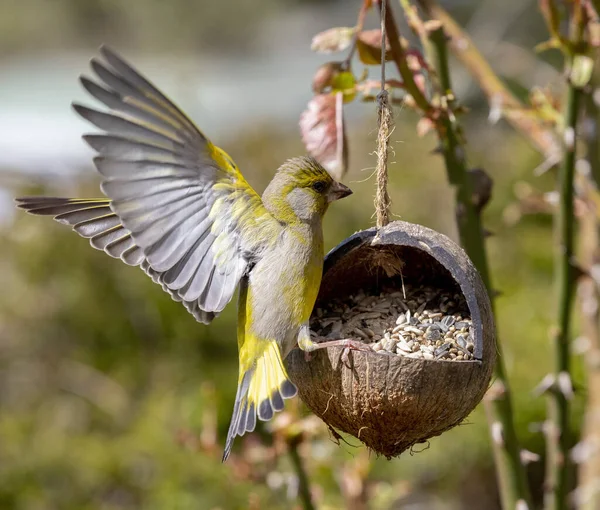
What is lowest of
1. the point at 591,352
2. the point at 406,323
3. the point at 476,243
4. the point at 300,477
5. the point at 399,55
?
the point at 300,477

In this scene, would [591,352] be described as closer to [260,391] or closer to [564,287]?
[564,287]

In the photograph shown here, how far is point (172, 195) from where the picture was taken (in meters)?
1.83

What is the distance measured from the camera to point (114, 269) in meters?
5.23

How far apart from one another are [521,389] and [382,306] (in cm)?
239

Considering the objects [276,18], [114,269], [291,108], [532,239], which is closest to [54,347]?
[114,269]

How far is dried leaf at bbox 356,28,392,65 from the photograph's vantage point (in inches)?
74.4

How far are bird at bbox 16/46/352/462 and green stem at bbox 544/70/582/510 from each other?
60 cm

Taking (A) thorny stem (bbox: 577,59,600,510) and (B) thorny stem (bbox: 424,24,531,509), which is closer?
(B) thorny stem (bbox: 424,24,531,509)

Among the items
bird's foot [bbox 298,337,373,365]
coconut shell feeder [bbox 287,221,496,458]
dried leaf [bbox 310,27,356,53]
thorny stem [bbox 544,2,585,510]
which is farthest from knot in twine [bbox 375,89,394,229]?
thorny stem [bbox 544,2,585,510]

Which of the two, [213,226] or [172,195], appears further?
[213,226]

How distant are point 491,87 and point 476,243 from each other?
559 mm

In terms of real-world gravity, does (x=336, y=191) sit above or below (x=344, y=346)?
above

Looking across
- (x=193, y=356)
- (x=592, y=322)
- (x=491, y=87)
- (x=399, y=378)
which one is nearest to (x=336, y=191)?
(x=399, y=378)

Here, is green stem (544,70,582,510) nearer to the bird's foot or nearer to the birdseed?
the birdseed
